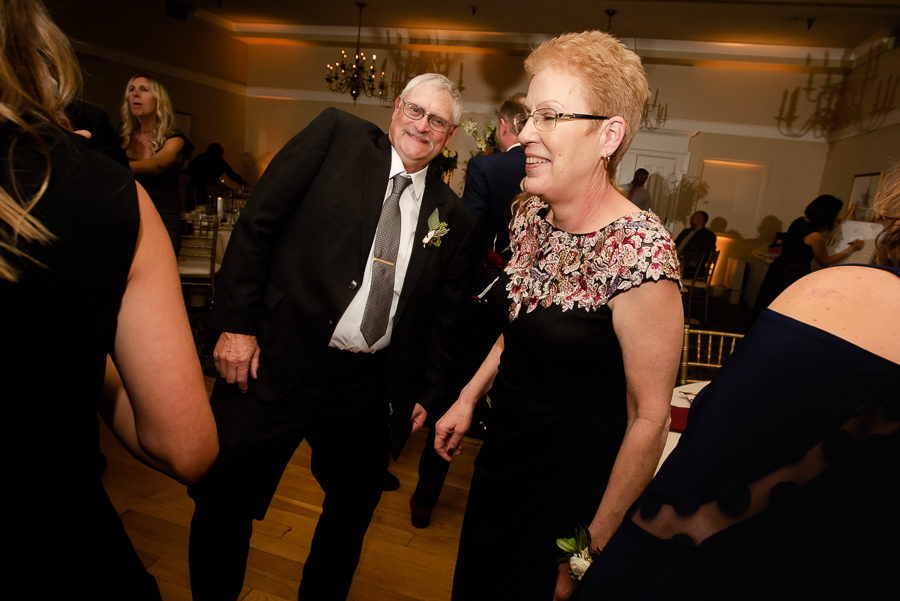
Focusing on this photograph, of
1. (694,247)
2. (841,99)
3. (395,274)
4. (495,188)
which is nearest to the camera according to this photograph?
(395,274)

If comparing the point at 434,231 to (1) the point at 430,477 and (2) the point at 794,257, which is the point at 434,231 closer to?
(1) the point at 430,477

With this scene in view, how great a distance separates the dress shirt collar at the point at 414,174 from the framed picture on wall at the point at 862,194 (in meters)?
8.28

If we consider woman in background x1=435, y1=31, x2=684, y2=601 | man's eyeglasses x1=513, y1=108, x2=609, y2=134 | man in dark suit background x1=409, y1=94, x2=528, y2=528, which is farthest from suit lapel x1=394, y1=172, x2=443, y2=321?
man in dark suit background x1=409, y1=94, x2=528, y2=528

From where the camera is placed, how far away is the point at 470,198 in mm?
2928

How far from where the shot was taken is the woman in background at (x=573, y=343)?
114 cm

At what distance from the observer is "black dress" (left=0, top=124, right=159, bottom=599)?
54cm

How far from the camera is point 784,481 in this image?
21.4 inches

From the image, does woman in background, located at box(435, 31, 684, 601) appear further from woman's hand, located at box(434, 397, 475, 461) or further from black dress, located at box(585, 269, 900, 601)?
black dress, located at box(585, 269, 900, 601)

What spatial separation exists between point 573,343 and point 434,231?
0.68 m

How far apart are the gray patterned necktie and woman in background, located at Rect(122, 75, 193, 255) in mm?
2624

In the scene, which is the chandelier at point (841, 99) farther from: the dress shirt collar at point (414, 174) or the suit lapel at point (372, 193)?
the suit lapel at point (372, 193)

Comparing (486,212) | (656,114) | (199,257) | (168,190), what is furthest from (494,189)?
(656,114)

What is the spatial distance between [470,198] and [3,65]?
252 centimetres

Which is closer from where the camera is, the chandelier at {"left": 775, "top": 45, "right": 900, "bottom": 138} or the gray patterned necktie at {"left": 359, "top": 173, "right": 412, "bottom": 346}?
the gray patterned necktie at {"left": 359, "top": 173, "right": 412, "bottom": 346}
